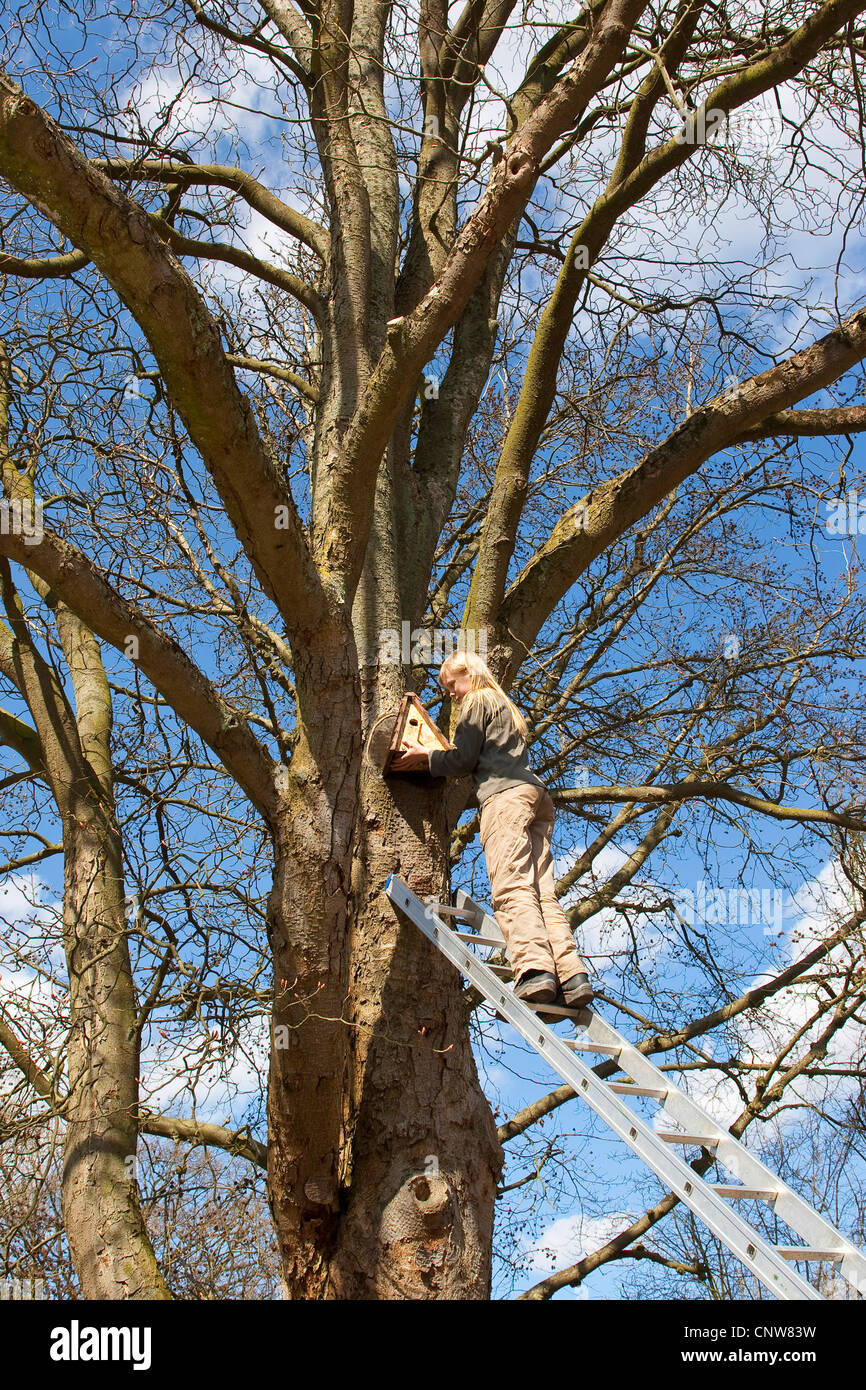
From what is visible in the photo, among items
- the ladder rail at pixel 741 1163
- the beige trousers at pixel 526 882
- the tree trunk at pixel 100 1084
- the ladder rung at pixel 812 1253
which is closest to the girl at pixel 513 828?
the beige trousers at pixel 526 882

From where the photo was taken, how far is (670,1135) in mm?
3355

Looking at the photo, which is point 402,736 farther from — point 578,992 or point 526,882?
point 578,992

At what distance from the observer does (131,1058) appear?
478 cm

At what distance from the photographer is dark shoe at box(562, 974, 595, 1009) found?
3.83 m

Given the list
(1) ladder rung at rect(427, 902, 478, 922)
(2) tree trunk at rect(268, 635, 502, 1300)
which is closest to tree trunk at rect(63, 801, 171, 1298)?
(2) tree trunk at rect(268, 635, 502, 1300)

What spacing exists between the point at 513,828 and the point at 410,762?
54 cm

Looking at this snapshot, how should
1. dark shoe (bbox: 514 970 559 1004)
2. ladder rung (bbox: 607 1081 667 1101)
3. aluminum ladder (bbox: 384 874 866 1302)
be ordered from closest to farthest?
1. aluminum ladder (bbox: 384 874 866 1302)
2. ladder rung (bbox: 607 1081 667 1101)
3. dark shoe (bbox: 514 970 559 1004)

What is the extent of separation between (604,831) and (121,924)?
3.54 m

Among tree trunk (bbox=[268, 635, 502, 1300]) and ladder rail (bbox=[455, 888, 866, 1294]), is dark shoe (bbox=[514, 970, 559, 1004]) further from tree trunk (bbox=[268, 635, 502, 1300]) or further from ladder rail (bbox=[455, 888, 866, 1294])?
Answer: tree trunk (bbox=[268, 635, 502, 1300])

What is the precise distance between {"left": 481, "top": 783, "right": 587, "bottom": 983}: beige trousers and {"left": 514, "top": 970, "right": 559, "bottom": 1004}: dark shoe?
0.02 metres

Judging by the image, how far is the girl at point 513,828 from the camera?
384 centimetres

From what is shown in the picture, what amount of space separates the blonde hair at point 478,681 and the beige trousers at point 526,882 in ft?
1.09

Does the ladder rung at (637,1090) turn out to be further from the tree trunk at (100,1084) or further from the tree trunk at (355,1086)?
the tree trunk at (100,1084)
